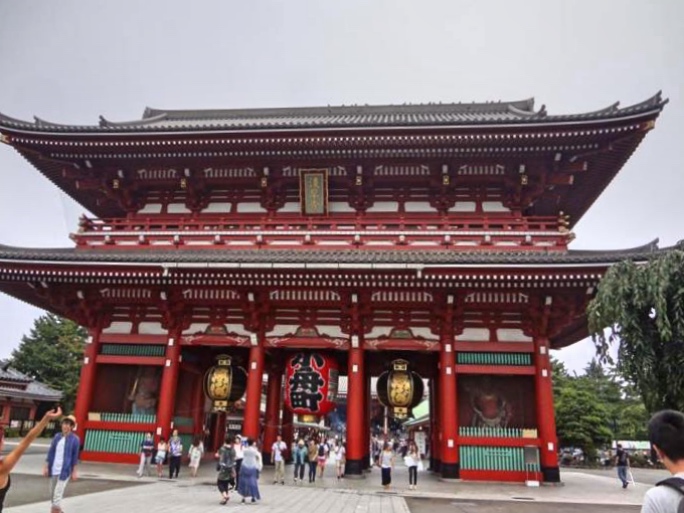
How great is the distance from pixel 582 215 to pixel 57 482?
21697 mm

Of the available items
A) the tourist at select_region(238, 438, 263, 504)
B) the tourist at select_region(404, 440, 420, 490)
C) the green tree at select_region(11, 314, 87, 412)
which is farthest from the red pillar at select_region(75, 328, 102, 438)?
the green tree at select_region(11, 314, 87, 412)

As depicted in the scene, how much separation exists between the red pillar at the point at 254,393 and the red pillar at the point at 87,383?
18.7 feet

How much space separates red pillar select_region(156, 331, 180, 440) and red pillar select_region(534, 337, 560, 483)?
12.6 m

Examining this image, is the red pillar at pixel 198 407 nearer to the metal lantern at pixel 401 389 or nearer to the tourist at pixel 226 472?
the metal lantern at pixel 401 389

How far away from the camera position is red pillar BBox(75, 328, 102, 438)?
17.3 m

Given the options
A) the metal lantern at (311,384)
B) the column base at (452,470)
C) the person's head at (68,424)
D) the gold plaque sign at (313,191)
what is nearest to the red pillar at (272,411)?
the metal lantern at (311,384)

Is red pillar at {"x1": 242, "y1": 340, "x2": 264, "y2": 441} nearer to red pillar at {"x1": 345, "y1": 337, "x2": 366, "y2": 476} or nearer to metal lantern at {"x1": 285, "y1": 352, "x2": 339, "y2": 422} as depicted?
metal lantern at {"x1": 285, "y1": 352, "x2": 339, "y2": 422}

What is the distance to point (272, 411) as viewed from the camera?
2080 cm

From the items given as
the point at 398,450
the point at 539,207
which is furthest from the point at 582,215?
the point at 398,450

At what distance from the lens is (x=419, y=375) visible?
62.2ft

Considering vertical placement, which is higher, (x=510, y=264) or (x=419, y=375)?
(x=510, y=264)

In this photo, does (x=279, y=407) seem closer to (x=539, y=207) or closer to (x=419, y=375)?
(x=419, y=375)

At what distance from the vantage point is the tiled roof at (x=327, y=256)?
49.1 ft

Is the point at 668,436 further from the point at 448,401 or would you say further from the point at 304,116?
the point at 304,116
